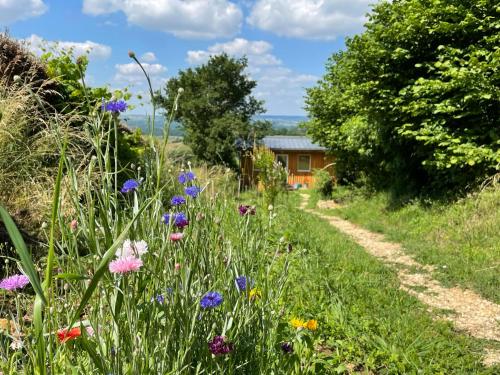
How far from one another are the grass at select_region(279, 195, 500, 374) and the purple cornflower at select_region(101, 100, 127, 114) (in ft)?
5.37

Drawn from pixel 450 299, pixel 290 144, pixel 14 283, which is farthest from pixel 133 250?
pixel 290 144

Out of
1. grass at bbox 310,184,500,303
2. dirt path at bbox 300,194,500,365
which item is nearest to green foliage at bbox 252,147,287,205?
dirt path at bbox 300,194,500,365

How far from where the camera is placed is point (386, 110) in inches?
361

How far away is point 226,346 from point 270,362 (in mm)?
520

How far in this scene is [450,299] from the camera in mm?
4977

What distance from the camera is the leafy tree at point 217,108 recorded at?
2453 centimetres

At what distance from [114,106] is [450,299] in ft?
15.2

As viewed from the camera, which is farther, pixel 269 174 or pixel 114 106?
pixel 269 174

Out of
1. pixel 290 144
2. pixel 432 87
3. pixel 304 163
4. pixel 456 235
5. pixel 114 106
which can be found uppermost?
pixel 432 87

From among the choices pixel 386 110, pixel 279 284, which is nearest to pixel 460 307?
pixel 279 284

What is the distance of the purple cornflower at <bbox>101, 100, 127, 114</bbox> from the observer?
1457mm

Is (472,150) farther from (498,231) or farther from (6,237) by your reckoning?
(6,237)

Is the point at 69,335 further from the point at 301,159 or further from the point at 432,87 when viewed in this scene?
the point at 301,159

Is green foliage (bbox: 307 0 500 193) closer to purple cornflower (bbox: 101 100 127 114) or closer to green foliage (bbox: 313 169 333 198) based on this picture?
green foliage (bbox: 313 169 333 198)
